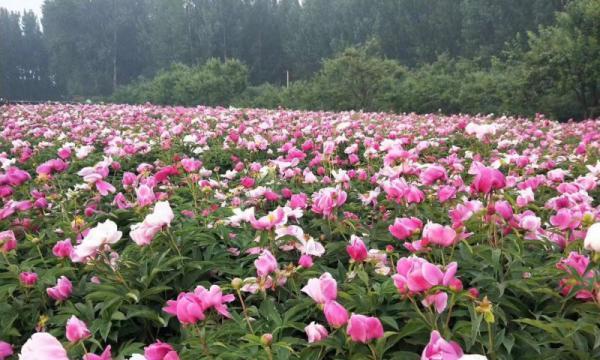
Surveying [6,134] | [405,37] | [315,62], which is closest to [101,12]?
[315,62]

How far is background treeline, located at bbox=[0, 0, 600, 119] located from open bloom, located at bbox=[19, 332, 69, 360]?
13.2 meters

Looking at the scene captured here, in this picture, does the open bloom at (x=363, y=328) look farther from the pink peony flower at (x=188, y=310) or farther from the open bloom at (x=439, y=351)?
the pink peony flower at (x=188, y=310)

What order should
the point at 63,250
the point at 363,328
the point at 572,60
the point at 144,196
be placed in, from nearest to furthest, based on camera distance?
the point at 363,328 < the point at 63,250 < the point at 144,196 < the point at 572,60

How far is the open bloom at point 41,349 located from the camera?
3.47ft

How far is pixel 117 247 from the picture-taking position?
209 cm

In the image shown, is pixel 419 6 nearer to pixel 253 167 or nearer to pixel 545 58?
pixel 545 58

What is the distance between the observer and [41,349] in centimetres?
106

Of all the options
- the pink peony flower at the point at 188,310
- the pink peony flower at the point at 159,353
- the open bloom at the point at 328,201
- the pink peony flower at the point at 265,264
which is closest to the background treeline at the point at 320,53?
the open bloom at the point at 328,201

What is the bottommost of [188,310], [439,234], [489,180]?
[188,310]

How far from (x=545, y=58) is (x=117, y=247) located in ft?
41.7

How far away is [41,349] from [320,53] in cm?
3761

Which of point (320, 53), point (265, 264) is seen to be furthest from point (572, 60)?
point (320, 53)

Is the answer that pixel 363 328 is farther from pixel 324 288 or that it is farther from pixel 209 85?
pixel 209 85

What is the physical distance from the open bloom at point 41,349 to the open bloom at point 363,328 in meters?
0.60
